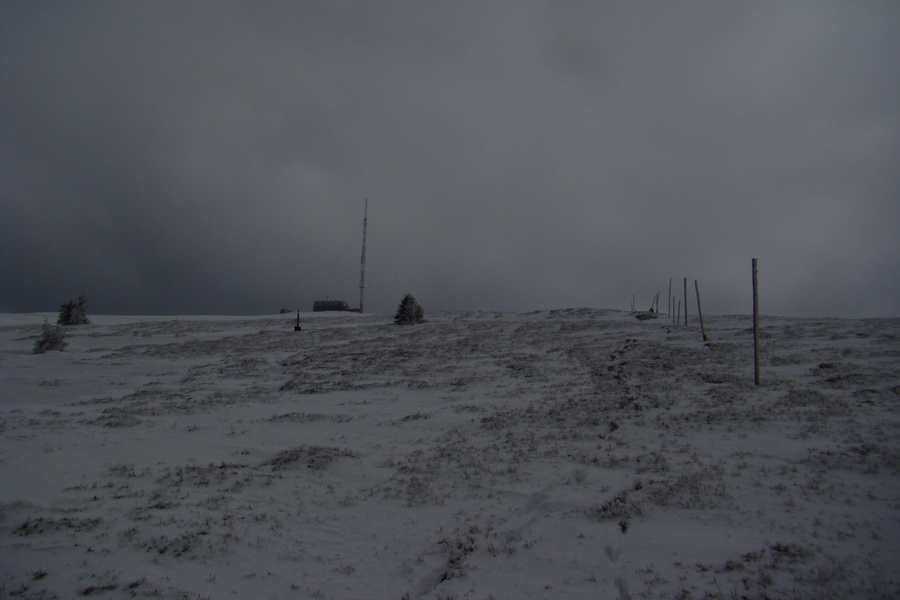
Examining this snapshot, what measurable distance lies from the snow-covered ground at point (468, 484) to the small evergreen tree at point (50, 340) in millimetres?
11358

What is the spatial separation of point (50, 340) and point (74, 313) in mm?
21408

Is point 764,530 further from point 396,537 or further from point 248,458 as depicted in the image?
point 248,458

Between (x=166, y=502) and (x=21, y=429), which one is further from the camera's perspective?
(x=21, y=429)

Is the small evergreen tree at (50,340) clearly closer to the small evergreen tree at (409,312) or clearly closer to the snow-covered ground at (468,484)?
the snow-covered ground at (468,484)

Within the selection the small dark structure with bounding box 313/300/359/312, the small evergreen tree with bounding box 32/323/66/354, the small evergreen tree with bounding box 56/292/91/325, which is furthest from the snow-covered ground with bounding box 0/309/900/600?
the small dark structure with bounding box 313/300/359/312

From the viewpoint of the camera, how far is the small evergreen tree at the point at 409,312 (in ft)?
172

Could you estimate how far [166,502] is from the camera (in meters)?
10.6

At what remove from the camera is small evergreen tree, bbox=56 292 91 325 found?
169 ft

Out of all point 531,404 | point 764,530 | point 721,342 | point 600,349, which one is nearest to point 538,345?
point 600,349

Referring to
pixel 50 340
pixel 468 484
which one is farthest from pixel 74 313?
pixel 468 484

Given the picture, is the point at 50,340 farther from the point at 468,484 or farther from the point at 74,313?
the point at 468,484

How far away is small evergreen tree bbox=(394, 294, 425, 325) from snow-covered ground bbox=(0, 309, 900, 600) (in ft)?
88.9

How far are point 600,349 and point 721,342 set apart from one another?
7539 mm

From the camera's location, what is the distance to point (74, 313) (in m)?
52.2
